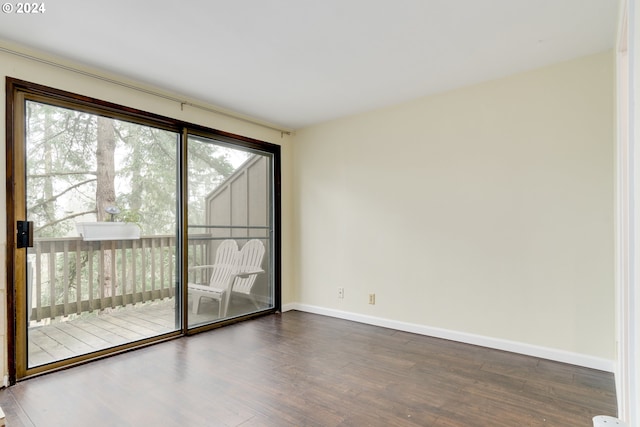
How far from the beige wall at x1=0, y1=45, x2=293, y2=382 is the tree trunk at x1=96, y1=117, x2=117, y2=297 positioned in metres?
0.27

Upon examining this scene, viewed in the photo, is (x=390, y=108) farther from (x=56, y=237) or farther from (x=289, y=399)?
(x=56, y=237)

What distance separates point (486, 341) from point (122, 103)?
382 centimetres

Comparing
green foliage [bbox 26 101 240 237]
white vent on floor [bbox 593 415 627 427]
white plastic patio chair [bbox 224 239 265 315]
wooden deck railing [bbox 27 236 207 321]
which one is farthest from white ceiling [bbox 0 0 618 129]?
white vent on floor [bbox 593 415 627 427]

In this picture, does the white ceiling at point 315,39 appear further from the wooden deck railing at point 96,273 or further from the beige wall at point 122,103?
the wooden deck railing at point 96,273

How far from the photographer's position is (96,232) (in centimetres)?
287

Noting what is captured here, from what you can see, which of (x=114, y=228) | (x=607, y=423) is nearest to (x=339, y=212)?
(x=114, y=228)

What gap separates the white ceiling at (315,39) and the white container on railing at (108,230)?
4.20 ft

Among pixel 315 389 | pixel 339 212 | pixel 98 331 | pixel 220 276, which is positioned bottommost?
pixel 315 389

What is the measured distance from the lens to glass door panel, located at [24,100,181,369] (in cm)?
257

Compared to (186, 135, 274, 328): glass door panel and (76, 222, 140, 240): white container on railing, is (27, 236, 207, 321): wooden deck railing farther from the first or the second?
(186, 135, 274, 328): glass door panel

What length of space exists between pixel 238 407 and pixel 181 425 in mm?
333

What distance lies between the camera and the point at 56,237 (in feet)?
8.71

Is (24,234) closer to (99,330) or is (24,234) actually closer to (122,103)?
(99,330)

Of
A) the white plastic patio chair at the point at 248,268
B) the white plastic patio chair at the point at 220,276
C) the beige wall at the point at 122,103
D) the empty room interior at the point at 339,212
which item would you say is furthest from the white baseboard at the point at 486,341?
the white plastic patio chair at the point at 220,276
